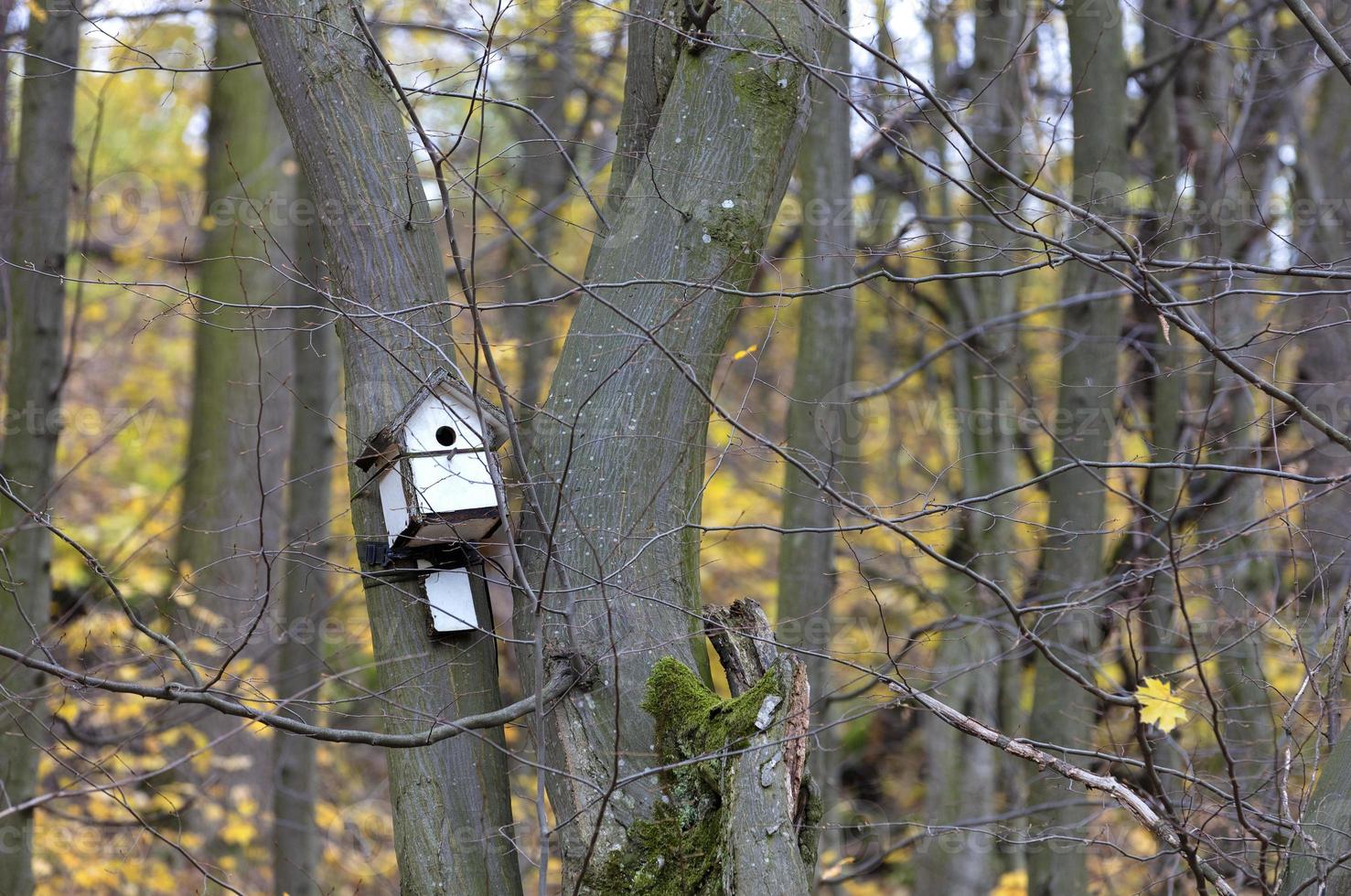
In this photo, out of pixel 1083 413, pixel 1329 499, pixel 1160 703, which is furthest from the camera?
pixel 1329 499

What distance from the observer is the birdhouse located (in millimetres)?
3316

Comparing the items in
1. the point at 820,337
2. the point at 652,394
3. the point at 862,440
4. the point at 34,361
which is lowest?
the point at 652,394

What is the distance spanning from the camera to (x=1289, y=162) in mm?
8656

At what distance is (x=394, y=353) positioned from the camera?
10.9 feet

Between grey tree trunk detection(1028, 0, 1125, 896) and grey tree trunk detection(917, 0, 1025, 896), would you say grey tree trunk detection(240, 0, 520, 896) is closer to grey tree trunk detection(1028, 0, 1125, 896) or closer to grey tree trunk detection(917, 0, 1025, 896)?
grey tree trunk detection(1028, 0, 1125, 896)

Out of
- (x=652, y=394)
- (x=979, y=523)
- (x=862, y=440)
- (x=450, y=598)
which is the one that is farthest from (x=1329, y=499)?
(x=450, y=598)

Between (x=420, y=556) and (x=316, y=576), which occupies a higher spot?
(x=316, y=576)

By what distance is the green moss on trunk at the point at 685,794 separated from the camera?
10.1ft

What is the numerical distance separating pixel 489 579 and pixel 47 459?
340 cm

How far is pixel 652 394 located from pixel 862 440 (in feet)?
18.2

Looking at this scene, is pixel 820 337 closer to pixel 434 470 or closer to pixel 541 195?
pixel 434 470

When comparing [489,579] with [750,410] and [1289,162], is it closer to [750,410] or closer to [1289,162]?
[750,410]

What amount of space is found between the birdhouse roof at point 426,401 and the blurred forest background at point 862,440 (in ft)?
0.31

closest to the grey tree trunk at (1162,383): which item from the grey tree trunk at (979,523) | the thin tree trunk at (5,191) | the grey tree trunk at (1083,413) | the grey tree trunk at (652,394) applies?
the grey tree trunk at (1083,413)
